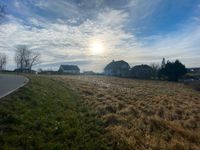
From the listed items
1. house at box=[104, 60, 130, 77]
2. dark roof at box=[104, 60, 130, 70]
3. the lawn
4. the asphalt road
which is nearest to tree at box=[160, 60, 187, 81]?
house at box=[104, 60, 130, 77]

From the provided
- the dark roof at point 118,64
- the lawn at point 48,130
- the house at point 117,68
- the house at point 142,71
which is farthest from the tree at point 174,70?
the lawn at point 48,130

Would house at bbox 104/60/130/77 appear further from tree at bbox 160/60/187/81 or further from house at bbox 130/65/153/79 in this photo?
tree at bbox 160/60/187/81

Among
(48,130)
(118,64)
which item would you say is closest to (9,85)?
(48,130)

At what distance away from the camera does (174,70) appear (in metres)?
60.1

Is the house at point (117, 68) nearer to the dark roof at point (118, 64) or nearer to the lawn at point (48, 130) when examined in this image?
the dark roof at point (118, 64)

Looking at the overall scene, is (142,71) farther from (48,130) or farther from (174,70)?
(48,130)

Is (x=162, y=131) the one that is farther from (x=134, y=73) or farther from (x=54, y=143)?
(x=134, y=73)

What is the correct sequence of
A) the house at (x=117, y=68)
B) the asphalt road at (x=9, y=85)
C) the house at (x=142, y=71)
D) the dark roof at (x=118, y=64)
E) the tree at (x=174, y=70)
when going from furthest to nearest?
1. the dark roof at (x=118, y=64)
2. the house at (x=117, y=68)
3. the house at (x=142, y=71)
4. the tree at (x=174, y=70)
5. the asphalt road at (x=9, y=85)

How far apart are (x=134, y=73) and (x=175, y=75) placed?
27255mm

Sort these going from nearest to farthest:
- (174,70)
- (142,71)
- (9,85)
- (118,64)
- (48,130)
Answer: (48,130), (9,85), (174,70), (142,71), (118,64)

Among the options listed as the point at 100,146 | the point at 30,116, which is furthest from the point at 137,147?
the point at 30,116

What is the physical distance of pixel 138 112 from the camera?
11.0m

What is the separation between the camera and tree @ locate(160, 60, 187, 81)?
60.1 metres

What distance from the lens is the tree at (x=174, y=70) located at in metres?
60.1
